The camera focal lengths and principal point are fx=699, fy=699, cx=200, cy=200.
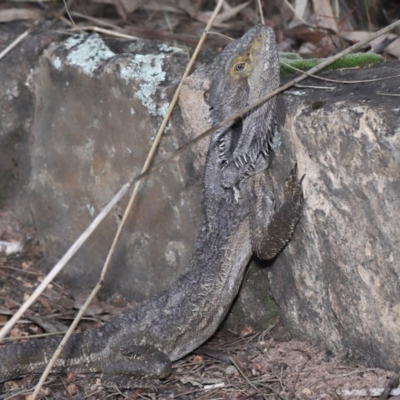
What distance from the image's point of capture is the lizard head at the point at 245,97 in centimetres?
347

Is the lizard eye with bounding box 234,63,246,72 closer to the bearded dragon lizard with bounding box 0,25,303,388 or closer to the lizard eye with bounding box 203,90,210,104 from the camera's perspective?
the bearded dragon lizard with bounding box 0,25,303,388

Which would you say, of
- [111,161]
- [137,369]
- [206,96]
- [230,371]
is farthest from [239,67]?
[137,369]

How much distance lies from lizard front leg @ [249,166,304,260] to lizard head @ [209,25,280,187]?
0.42 feet


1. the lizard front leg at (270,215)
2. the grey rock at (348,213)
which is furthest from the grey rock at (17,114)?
the grey rock at (348,213)

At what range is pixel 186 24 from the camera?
18.5 feet

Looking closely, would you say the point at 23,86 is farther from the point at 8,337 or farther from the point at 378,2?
the point at 378,2

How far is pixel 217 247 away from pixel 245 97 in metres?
0.83

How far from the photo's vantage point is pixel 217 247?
3812 mm

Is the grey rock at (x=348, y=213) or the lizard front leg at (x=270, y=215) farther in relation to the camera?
the lizard front leg at (x=270, y=215)

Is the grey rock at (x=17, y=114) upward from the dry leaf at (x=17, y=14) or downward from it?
downward

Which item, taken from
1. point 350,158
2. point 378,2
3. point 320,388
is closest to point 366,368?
point 320,388

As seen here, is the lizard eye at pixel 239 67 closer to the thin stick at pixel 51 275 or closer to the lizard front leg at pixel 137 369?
the thin stick at pixel 51 275

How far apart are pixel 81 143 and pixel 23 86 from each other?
0.81 meters

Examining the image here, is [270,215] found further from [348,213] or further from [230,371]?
[230,371]
